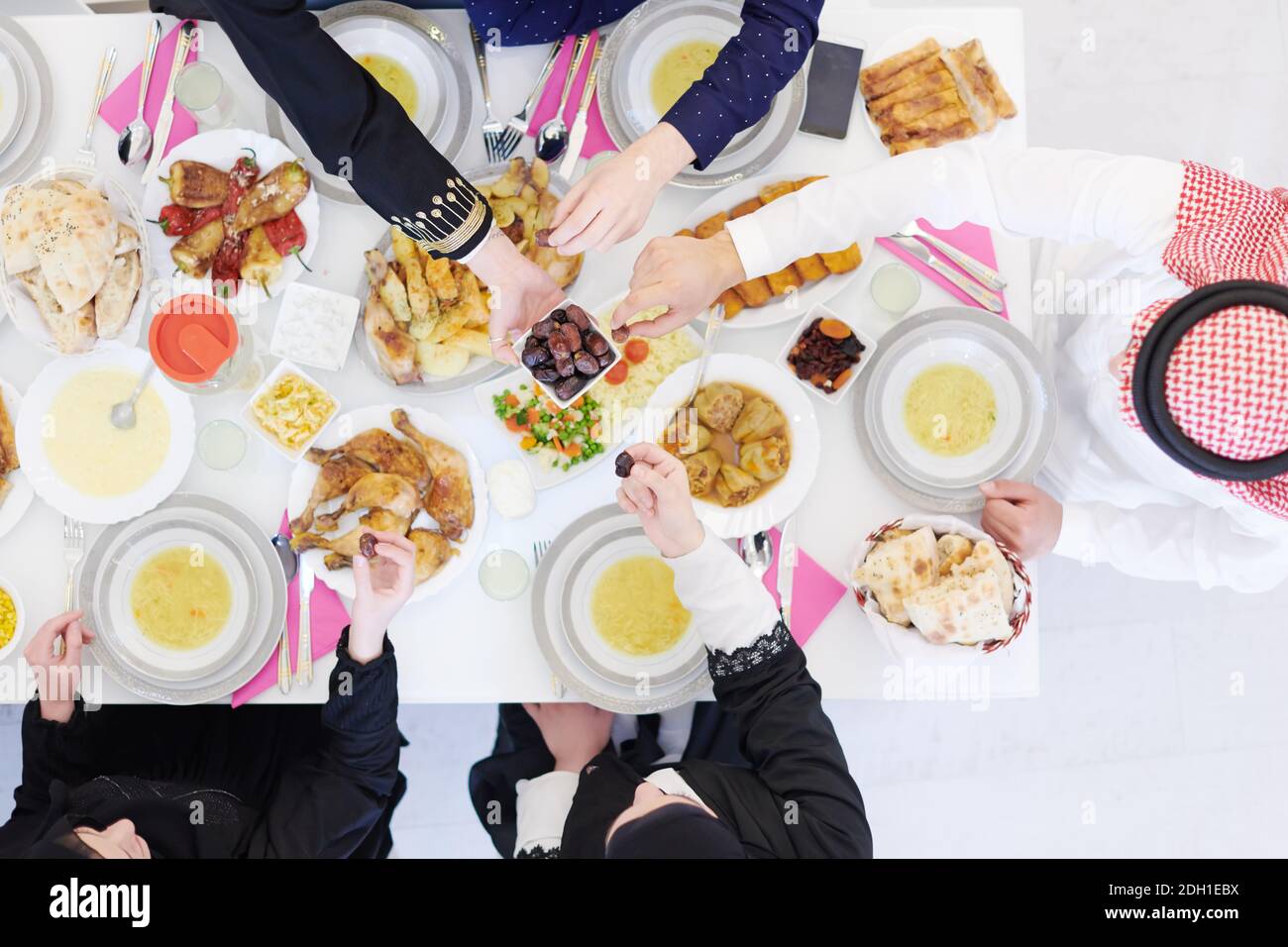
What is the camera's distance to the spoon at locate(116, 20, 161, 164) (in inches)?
70.2

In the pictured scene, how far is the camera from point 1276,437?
126cm

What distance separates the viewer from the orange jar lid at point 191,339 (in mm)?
1664

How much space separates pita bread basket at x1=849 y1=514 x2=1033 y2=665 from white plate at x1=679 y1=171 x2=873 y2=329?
47 centimetres

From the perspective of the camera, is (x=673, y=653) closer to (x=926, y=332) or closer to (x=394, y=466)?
(x=394, y=466)

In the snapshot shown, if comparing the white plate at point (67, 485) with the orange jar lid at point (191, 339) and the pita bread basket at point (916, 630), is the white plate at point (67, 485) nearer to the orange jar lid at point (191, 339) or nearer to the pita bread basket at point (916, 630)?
the orange jar lid at point (191, 339)

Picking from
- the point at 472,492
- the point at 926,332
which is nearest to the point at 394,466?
the point at 472,492

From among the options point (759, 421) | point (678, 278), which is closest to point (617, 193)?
point (678, 278)

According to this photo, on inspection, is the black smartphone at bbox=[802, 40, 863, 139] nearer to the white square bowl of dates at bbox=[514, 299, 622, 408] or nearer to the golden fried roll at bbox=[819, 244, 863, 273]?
the golden fried roll at bbox=[819, 244, 863, 273]

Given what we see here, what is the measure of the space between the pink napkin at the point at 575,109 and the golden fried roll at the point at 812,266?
0.46 metres

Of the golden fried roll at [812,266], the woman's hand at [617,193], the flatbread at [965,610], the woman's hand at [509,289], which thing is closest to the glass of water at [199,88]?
the woman's hand at [509,289]

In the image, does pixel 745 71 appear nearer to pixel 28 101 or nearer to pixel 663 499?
pixel 663 499

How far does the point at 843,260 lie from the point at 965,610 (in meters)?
0.73

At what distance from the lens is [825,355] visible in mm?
1781

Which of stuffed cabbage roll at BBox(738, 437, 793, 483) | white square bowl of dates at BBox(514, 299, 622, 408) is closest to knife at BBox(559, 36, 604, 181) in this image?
white square bowl of dates at BBox(514, 299, 622, 408)
